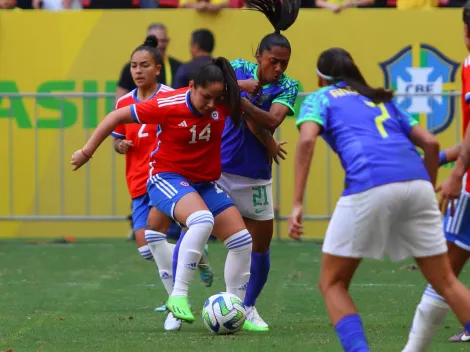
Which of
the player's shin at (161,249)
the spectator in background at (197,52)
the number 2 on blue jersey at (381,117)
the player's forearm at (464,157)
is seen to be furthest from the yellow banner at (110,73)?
the number 2 on blue jersey at (381,117)

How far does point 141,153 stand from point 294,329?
1957 mm

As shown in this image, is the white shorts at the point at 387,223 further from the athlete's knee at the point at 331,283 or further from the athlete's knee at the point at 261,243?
the athlete's knee at the point at 261,243

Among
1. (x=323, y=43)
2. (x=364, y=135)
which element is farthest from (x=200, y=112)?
(x=323, y=43)

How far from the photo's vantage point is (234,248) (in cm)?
767

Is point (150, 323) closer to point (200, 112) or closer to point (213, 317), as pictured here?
point (213, 317)

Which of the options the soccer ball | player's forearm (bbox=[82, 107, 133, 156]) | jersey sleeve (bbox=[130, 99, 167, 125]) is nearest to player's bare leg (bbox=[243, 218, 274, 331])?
the soccer ball

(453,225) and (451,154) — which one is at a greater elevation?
(451,154)

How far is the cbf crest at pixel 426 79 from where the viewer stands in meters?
13.7

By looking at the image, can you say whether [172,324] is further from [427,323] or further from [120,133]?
[427,323]

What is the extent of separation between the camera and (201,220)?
24.2 ft

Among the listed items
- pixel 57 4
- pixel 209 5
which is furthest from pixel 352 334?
pixel 57 4

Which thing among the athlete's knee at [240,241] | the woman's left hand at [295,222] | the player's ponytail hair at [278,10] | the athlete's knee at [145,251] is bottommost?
the athlete's knee at [145,251]

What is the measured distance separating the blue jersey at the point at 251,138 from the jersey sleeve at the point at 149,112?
0.67m

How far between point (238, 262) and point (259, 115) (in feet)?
3.29
